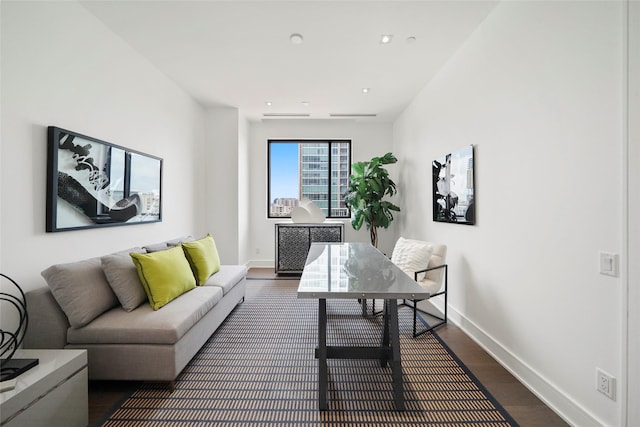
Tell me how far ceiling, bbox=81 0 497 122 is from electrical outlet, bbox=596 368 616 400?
2.67m

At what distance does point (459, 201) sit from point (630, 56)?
1.67 metres

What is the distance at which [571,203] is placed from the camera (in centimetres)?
161

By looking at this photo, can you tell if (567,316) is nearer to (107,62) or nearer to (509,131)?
(509,131)

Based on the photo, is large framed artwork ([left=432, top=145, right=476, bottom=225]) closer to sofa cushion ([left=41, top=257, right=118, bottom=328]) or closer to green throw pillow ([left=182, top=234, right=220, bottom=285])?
green throw pillow ([left=182, top=234, right=220, bottom=285])

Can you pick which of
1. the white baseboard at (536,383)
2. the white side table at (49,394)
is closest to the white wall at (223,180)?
the white side table at (49,394)

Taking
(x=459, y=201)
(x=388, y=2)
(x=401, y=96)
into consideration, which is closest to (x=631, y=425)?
(x=459, y=201)

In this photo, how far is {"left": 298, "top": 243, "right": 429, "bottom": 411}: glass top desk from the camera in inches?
59.9

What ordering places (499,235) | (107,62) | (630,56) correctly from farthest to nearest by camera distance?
(107,62)
(499,235)
(630,56)

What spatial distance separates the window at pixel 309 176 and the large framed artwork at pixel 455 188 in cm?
→ 243

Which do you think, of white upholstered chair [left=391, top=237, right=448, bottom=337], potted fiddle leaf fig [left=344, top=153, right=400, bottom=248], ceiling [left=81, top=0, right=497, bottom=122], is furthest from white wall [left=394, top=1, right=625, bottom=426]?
potted fiddle leaf fig [left=344, top=153, right=400, bottom=248]

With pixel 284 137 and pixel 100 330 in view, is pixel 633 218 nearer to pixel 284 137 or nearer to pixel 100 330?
pixel 100 330

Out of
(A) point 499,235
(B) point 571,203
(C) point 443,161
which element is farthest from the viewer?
(C) point 443,161

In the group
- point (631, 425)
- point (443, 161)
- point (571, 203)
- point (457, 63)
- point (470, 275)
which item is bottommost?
point (631, 425)

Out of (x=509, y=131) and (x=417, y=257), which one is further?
(x=417, y=257)
